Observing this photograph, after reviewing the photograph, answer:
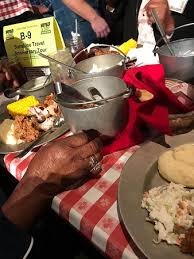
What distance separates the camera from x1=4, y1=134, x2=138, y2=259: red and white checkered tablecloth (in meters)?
0.71

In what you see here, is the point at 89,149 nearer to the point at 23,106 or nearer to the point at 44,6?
the point at 23,106

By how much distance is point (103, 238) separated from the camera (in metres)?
0.73

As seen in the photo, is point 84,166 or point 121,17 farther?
point 121,17

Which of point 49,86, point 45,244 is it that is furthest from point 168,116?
point 45,244

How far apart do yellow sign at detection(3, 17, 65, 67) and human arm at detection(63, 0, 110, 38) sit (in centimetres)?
89

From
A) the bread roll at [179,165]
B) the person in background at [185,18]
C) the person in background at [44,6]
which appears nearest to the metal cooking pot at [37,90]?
the bread roll at [179,165]

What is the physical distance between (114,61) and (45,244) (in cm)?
89

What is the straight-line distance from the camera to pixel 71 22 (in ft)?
9.41

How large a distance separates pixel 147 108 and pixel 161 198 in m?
0.31

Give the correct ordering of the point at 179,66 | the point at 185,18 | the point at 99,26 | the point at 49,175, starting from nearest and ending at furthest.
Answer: the point at 49,175 → the point at 179,66 → the point at 185,18 → the point at 99,26

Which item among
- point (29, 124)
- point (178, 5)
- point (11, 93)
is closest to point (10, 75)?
point (11, 93)

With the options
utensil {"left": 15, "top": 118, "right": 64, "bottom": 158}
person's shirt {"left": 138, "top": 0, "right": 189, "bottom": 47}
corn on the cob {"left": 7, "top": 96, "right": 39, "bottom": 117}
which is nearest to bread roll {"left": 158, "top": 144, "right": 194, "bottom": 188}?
utensil {"left": 15, "top": 118, "right": 64, "bottom": 158}

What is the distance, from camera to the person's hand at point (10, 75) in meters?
1.68

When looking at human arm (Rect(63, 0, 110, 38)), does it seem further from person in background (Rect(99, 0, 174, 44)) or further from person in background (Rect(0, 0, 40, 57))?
person in background (Rect(0, 0, 40, 57))
